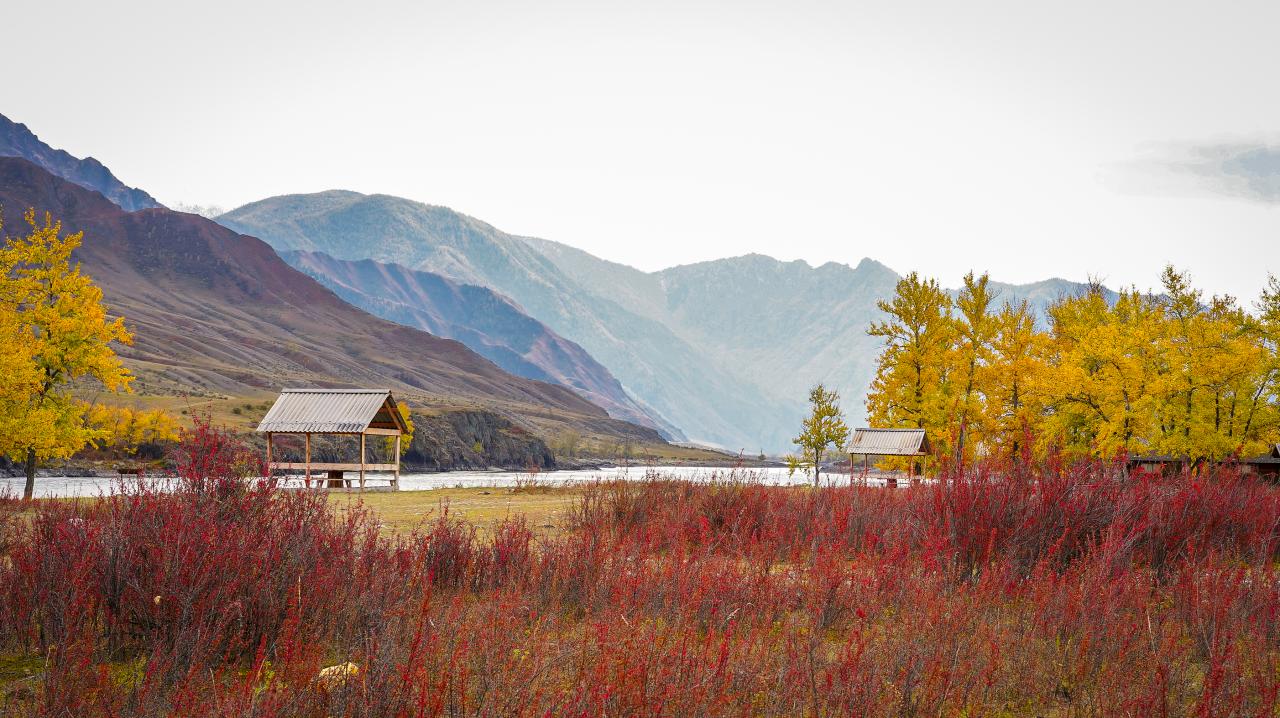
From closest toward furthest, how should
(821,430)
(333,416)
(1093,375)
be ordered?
(1093,375)
(333,416)
(821,430)

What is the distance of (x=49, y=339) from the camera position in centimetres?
2586

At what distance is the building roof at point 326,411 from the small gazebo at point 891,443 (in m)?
17.7

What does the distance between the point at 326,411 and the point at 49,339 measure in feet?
28.9

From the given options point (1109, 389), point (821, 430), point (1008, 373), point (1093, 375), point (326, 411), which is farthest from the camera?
point (821, 430)

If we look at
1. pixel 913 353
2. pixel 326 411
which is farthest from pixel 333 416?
pixel 913 353

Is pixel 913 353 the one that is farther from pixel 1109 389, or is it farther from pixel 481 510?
pixel 481 510

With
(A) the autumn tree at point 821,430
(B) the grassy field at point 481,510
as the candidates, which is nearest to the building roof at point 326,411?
(B) the grassy field at point 481,510

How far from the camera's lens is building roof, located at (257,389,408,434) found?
100 ft

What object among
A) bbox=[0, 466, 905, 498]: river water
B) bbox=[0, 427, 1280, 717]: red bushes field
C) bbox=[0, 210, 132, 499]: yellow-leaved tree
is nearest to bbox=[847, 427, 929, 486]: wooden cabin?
bbox=[0, 466, 905, 498]: river water

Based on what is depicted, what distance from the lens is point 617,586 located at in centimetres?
654

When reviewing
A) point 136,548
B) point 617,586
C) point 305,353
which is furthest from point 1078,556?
point 305,353

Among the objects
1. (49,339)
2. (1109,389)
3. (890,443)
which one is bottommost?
(890,443)

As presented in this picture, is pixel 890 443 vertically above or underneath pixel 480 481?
above

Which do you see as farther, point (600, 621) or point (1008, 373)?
point (1008, 373)
